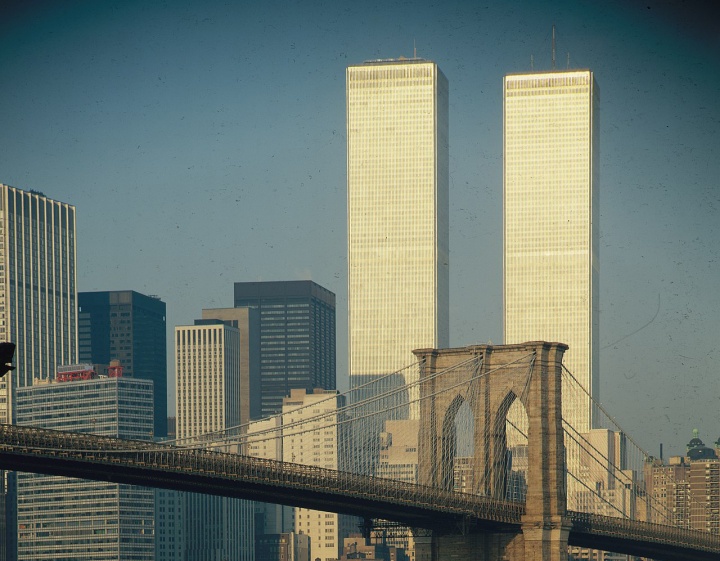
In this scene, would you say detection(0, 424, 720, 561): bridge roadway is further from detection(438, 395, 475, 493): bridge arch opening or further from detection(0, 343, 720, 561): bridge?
Result: detection(438, 395, 475, 493): bridge arch opening

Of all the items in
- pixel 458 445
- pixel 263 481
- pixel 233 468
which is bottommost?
pixel 263 481

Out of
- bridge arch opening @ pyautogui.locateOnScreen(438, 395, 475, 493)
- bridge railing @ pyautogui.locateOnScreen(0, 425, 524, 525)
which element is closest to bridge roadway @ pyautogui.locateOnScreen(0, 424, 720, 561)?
bridge railing @ pyautogui.locateOnScreen(0, 425, 524, 525)

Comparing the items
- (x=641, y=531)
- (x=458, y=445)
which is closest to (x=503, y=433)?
(x=458, y=445)

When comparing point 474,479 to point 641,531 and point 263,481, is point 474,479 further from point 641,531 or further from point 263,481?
point 263,481

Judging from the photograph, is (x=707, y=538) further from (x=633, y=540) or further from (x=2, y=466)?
(x=2, y=466)

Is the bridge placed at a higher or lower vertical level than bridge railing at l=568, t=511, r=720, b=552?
higher
